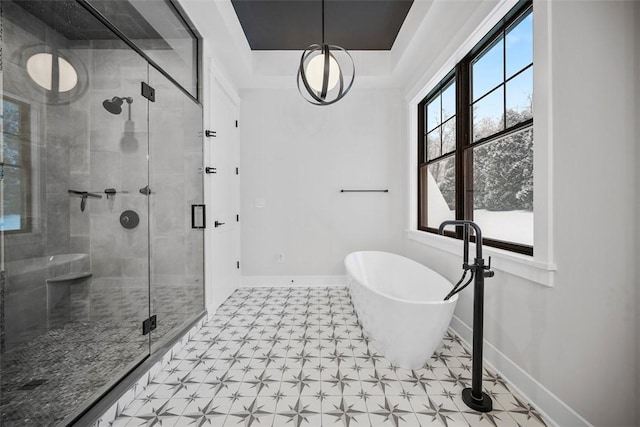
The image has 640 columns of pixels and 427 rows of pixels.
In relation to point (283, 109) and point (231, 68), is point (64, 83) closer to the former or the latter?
point (231, 68)

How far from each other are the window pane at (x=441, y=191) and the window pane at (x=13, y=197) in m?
2.83

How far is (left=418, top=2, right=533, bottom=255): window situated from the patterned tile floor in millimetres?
867

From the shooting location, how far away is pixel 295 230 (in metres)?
3.49

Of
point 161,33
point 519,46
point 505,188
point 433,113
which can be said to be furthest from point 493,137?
point 161,33

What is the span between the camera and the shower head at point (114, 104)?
157 cm

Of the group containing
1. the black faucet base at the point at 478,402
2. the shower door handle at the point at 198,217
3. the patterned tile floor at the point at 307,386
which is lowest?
the patterned tile floor at the point at 307,386

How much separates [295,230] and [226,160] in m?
1.19

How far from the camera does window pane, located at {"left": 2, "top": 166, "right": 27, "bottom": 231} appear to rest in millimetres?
1091

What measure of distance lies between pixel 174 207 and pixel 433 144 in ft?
8.55

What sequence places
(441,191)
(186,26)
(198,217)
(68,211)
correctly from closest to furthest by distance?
(68,211)
(186,26)
(198,217)
(441,191)

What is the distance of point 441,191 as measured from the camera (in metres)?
2.79

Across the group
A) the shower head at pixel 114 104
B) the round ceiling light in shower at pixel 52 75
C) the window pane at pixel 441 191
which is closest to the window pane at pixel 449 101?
the window pane at pixel 441 191

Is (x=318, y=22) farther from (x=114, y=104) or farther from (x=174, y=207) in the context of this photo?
(x=174, y=207)

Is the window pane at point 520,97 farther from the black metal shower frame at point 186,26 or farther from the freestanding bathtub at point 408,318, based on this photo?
the black metal shower frame at point 186,26
